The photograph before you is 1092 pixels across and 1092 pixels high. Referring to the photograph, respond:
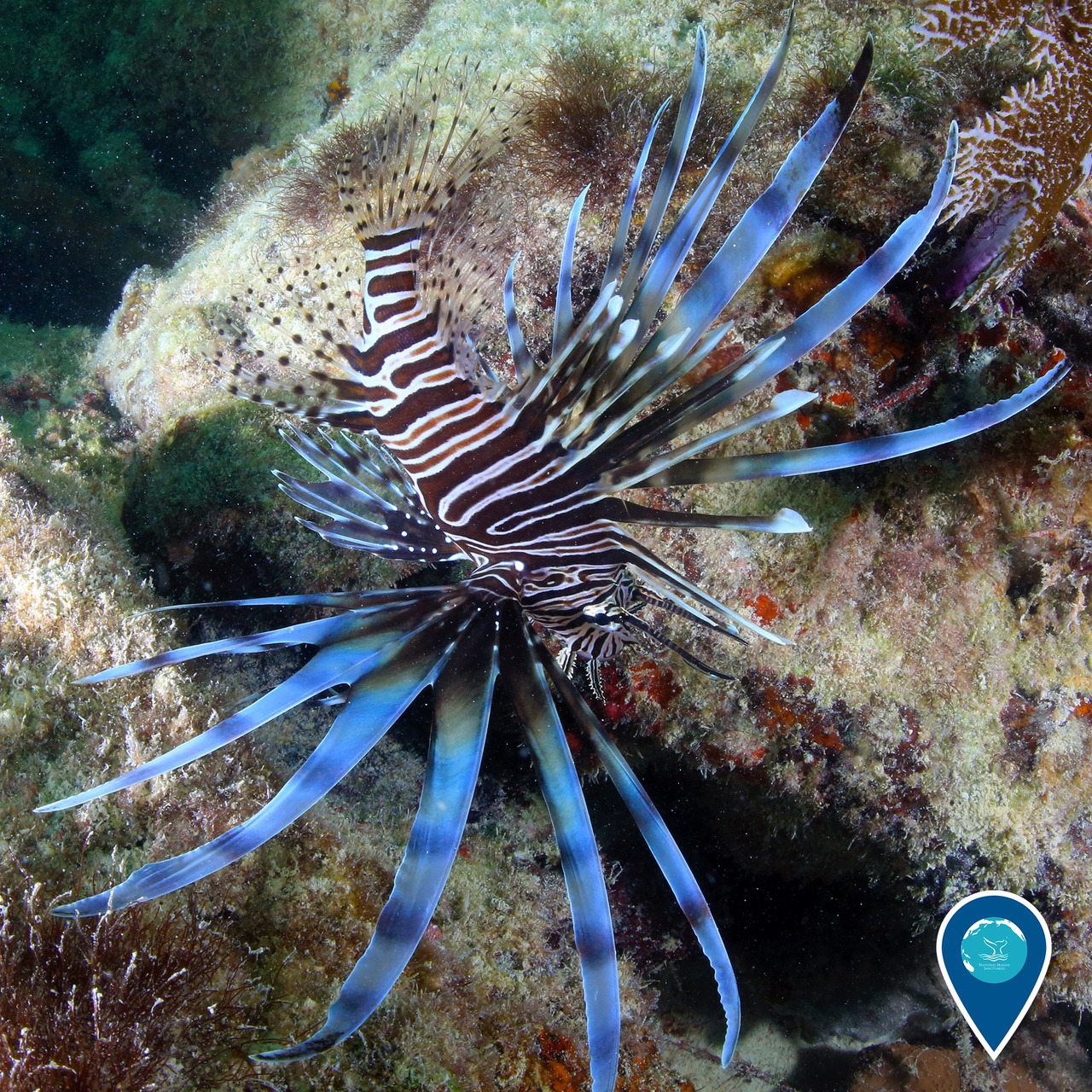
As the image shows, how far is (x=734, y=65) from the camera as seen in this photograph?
3430 mm

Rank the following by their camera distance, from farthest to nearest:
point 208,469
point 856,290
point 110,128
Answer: point 110,128 < point 208,469 < point 856,290

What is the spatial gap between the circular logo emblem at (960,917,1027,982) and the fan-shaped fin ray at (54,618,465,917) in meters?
2.51

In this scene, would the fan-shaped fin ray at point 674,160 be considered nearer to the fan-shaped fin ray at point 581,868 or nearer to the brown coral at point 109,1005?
the fan-shaped fin ray at point 581,868

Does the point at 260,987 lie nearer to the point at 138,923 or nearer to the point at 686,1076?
the point at 138,923

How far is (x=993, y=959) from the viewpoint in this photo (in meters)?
2.74

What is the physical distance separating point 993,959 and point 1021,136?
3.20 m

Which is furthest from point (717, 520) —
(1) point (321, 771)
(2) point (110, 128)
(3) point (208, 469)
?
(2) point (110, 128)

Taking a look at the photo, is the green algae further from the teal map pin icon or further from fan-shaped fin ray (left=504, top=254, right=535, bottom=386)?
Answer: the teal map pin icon

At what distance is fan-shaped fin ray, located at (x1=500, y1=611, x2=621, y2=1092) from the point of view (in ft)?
5.94

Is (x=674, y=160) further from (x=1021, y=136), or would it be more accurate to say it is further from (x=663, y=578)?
(x=1021, y=136)

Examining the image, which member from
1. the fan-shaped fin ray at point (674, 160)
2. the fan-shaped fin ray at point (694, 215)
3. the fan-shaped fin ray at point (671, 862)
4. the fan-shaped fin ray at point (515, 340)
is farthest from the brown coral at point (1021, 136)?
the fan-shaped fin ray at point (671, 862)

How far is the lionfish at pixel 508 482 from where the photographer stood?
1722mm

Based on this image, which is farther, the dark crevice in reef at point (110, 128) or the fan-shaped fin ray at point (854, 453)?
the dark crevice in reef at point (110, 128)

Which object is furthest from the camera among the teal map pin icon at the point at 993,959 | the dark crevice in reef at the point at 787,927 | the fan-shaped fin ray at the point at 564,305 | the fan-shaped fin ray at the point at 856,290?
the dark crevice in reef at the point at 787,927
